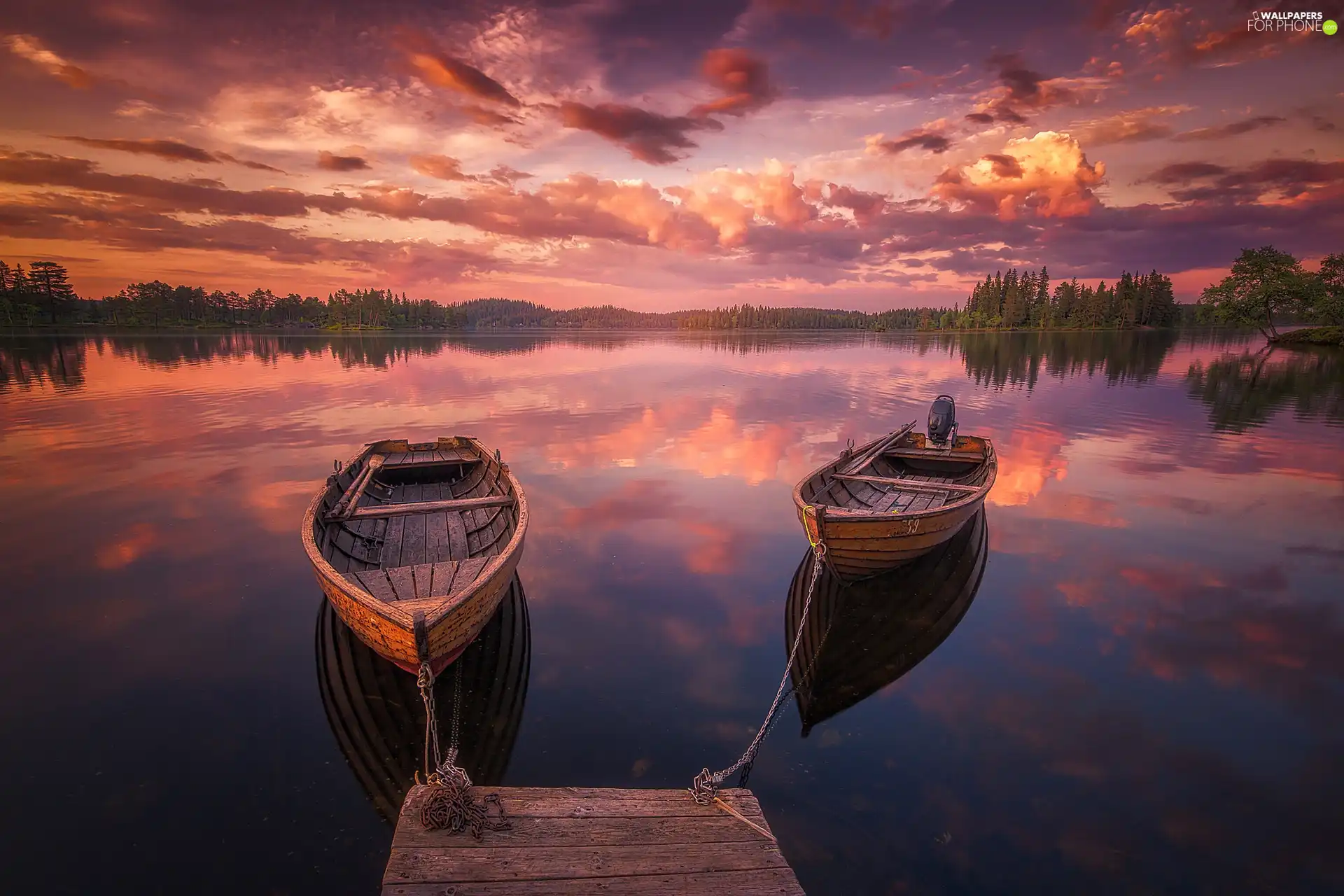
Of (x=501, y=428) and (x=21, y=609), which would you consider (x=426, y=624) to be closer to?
(x=21, y=609)

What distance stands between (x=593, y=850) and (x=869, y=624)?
735 centimetres

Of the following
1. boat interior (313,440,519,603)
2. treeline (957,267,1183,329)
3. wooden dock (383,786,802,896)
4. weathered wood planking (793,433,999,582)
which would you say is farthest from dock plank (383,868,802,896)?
treeline (957,267,1183,329)

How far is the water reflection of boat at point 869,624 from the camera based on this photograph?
30.0 ft

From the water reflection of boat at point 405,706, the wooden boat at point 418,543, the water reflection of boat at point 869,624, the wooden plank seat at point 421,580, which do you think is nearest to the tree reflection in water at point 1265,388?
the water reflection of boat at point 869,624

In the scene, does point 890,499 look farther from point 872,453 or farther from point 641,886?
point 641,886

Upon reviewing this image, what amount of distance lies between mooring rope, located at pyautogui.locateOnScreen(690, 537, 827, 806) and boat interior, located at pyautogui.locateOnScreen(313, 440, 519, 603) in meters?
4.03

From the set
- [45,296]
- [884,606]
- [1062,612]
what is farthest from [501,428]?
[45,296]

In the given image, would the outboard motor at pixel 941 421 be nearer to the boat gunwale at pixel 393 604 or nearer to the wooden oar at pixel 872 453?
the wooden oar at pixel 872 453

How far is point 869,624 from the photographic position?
10828mm

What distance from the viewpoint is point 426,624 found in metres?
6.65

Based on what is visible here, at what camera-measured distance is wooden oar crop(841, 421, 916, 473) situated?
15664 millimetres

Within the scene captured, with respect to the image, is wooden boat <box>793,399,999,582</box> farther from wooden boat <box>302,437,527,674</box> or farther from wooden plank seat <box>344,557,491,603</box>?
wooden plank seat <box>344,557,491,603</box>

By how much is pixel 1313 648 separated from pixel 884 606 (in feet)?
24.9

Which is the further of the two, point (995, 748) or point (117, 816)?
point (995, 748)
